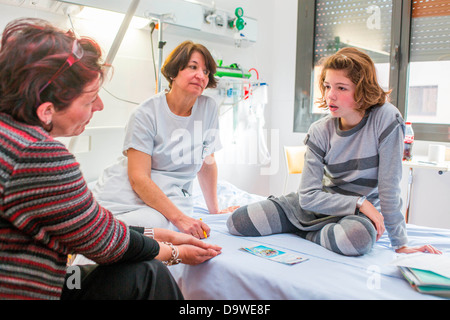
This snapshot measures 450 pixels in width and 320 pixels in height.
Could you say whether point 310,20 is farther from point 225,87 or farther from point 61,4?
point 61,4

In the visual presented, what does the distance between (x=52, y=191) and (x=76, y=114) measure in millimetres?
211

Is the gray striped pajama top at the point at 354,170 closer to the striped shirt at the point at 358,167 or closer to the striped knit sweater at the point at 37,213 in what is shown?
the striped shirt at the point at 358,167

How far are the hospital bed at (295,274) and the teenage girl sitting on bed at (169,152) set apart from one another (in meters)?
0.25

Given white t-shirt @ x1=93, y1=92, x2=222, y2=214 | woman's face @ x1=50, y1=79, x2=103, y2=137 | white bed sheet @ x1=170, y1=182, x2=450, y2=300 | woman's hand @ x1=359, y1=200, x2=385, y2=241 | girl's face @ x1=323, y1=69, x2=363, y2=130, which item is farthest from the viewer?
white t-shirt @ x1=93, y1=92, x2=222, y2=214

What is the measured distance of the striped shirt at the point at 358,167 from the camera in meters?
1.49

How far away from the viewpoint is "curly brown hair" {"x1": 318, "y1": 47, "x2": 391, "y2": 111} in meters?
1.54

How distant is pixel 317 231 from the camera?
159cm

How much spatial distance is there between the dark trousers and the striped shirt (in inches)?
30.4

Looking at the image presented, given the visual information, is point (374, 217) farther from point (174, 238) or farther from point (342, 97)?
point (174, 238)

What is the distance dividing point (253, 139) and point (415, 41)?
151 cm

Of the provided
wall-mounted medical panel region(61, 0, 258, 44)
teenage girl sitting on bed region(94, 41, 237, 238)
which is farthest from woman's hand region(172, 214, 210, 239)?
wall-mounted medical panel region(61, 0, 258, 44)

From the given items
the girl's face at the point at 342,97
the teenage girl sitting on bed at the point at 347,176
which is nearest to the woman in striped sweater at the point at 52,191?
the teenage girl sitting on bed at the point at 347,176

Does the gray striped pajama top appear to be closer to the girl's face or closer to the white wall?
the girl's face
